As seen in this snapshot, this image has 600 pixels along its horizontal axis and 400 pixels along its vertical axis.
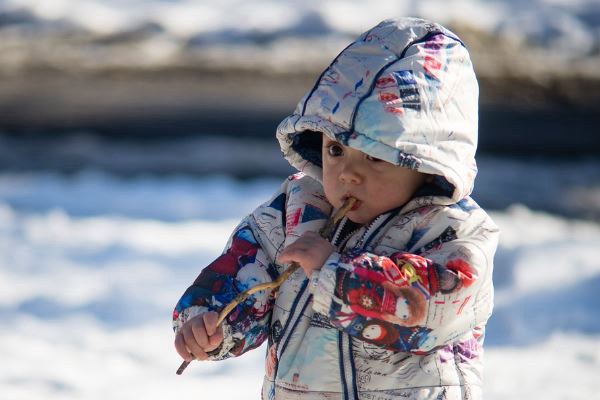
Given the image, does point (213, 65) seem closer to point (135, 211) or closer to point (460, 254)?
point (135, 211)

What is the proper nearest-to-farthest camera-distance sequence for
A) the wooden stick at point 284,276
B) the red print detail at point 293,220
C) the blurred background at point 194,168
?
the wooden stick at point 284,276 < the red print detail at point 293,220 < the blurred background at point 194,168

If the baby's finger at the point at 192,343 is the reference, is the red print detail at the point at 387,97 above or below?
above

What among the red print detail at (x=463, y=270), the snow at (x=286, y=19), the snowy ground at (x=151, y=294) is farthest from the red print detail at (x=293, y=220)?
the snow at (x=286, y=19)

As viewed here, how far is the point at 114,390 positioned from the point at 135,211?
2.04 metres

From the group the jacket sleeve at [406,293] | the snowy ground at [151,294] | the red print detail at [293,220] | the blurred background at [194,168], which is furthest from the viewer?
the blurred background at [194,168]

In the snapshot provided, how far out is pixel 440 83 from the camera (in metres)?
1.83

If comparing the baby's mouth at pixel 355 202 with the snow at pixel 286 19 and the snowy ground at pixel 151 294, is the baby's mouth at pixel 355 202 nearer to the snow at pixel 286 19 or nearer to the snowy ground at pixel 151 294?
the snowy ground at pixel 151 294

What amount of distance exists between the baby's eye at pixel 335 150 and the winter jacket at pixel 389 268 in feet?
0.16

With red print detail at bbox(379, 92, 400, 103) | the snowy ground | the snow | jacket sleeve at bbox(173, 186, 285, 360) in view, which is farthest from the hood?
the snow

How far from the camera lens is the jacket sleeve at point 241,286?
1.91 m

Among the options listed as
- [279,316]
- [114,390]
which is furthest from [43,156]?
[279,316]

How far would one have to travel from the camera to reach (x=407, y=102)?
71.1 inches

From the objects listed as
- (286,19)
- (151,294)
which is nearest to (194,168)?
(151,294)

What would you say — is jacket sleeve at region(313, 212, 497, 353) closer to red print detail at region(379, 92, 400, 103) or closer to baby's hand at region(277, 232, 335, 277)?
baby's hand at region(277, 232, 335, 277)
